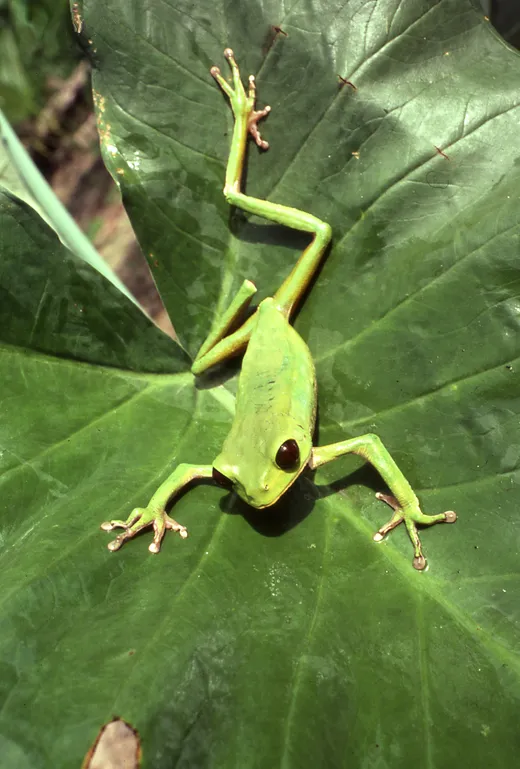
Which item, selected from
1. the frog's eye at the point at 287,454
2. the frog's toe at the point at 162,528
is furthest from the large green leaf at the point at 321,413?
the frog's eye at the point at 287,454

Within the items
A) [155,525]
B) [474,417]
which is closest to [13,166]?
[155,525]

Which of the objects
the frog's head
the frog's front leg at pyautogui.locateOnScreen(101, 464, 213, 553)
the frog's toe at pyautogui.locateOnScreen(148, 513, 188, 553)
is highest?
the frog's head

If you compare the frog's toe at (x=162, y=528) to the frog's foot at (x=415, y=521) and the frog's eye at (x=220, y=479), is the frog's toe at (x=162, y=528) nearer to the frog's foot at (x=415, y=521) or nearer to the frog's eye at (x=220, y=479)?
the frog's eye at (x=220, y=479)

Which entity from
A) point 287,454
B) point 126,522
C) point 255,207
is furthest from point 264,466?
point 255,207

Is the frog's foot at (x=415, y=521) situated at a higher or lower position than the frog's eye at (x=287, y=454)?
lower

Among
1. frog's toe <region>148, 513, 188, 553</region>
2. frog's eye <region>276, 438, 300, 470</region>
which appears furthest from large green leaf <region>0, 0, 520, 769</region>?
frog's eye <region>276, 438, 300, 470</region>

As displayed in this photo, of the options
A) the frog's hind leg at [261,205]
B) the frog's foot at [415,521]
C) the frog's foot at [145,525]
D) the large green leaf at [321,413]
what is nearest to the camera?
the large green leaf at [321,413]

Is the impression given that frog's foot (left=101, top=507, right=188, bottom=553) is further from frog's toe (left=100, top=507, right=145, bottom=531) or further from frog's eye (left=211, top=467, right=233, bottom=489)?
frog's eye (left=211, top=467, right=233, bottom=489)

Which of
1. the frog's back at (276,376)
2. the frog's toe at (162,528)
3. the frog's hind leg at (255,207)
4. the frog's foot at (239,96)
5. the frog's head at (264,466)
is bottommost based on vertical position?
the frog's toe at (162,528)
